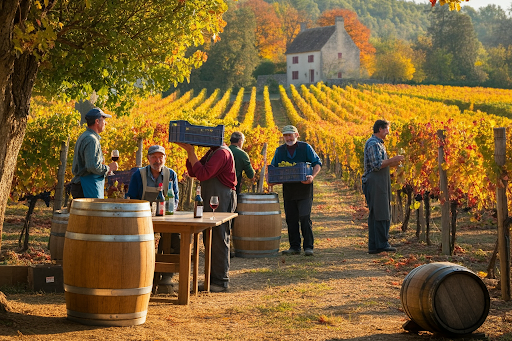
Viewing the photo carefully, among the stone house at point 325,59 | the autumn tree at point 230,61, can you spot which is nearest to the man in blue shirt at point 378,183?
the autumn tree at point 230,61

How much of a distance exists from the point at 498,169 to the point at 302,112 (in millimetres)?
38102

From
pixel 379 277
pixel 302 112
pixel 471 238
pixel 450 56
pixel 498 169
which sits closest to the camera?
pixel 498 169

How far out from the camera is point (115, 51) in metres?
6.11

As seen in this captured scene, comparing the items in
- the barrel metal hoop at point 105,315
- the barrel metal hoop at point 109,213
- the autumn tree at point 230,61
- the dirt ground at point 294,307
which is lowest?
the dirt ground at point 294,307

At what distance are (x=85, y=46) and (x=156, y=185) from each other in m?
1.48

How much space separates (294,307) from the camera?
17.4 feet

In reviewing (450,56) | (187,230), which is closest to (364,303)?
(187,230)

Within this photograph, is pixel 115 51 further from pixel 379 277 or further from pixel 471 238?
pixel 471 238

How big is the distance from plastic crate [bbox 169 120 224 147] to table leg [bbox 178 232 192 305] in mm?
1005

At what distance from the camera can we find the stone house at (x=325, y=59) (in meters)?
69.1

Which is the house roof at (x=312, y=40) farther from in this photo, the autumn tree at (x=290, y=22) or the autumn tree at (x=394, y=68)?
the autumn tree at (x=290, y=22)

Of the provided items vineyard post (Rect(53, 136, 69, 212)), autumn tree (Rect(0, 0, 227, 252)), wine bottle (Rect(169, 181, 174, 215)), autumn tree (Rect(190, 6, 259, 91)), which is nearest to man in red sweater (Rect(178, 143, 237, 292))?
wine bottle (Rect(169, 181, 174, 215))

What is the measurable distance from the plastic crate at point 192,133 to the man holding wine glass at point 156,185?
217 mm

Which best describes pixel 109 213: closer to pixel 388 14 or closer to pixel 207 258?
pixel 207 258
